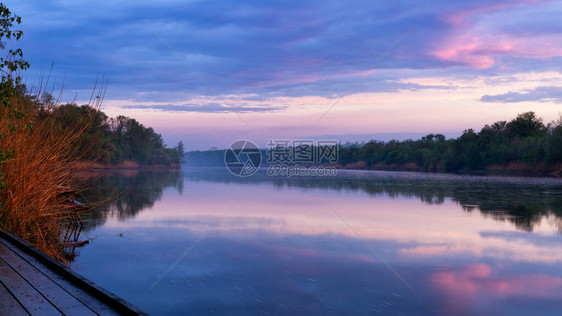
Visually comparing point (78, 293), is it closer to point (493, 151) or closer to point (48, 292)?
point (48, 292)

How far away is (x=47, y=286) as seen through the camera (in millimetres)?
3475

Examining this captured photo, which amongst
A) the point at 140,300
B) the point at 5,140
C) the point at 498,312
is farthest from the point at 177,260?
the point at 498,312

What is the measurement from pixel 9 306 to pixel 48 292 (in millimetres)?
337

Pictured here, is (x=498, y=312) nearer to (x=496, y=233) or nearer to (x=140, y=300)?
(x=140, y=300)

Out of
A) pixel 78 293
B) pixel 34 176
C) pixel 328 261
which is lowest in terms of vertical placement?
pixel 328 261

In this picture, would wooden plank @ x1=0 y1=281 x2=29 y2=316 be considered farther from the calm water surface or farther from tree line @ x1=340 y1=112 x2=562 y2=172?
tree line @ x1=340 y1=112 x2=562 y2=172

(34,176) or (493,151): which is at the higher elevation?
(493,151)

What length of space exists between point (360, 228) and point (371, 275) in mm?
4206

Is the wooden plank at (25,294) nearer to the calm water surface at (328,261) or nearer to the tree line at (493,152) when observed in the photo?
the calm water surface at (328,261)

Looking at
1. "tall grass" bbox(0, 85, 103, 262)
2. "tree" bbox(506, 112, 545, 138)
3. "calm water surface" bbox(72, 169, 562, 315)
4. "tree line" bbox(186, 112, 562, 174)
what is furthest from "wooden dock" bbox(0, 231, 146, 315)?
"tree" bbox(506, 112, 545, 138)

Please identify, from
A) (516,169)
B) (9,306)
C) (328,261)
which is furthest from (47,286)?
(516,169)

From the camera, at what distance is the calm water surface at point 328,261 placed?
16.9ft

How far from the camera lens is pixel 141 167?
78.3 m

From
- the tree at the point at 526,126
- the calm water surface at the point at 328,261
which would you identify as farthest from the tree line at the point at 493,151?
the calm water surface at the point at 328,261
